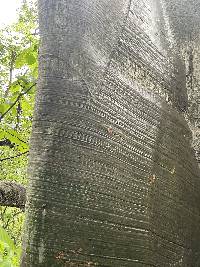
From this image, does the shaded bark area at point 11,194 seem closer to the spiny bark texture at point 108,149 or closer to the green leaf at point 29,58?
the green leaf at point 29,58

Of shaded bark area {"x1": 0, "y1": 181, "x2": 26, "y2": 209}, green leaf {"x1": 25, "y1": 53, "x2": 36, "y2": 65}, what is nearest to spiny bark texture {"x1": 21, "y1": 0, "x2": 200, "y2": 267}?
green leaf {"x1": 25, "y1": 53, "x2": 36, "y2": 65}

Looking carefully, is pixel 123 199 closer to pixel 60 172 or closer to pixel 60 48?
pixel 60 172

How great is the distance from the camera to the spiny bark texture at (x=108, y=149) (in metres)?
1.10

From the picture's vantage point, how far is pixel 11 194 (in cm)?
346

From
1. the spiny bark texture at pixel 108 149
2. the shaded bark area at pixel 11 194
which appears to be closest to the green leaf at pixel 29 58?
the shaded bark area at pixel 11 194

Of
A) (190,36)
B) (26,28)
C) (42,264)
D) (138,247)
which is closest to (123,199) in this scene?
(138,247)

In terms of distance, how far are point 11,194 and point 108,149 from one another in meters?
2.43

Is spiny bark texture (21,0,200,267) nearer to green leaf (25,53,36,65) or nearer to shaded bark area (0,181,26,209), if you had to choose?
green leaf (25,53,36,65)

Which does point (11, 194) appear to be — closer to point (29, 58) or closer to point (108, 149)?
point (29, 58)

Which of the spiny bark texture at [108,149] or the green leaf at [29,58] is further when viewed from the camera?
the green leaf at [29,58]

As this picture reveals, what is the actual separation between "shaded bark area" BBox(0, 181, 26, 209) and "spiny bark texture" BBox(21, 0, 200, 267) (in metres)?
2.23

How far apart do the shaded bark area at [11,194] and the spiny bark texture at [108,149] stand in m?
2.23

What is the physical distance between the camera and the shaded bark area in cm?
343

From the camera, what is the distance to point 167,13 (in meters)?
1.71
